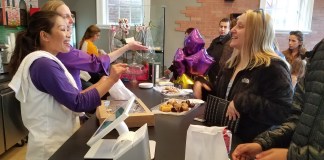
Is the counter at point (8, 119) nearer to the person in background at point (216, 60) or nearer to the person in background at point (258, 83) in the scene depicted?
the person in background at point (216, 60)

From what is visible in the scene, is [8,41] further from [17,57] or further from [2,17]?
[17,57]

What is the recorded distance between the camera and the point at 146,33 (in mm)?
3236

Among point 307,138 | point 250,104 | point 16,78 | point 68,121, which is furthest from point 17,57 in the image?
point 307,138

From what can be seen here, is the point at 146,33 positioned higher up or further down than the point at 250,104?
higher up

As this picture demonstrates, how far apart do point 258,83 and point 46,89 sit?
3.66ft

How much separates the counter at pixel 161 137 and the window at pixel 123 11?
3.89m

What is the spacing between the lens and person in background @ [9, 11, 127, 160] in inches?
51.6

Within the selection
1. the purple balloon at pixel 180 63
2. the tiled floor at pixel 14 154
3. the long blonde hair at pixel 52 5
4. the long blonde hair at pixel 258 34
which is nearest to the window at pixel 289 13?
the purple balloon at pixel 180 63

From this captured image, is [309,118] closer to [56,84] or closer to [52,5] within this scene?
[56,84]

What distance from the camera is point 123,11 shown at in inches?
223

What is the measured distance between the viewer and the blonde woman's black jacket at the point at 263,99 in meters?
1.48

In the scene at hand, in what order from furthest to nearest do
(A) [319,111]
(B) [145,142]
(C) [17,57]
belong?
(C) [17,57] < (B) [145,142] < (A) [319,111]

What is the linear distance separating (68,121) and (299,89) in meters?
1.12

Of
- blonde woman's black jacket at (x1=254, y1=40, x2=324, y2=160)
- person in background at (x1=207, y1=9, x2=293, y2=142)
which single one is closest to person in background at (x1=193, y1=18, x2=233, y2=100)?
person in background at (x1=207, y1=9, x2=293, y2=142)
